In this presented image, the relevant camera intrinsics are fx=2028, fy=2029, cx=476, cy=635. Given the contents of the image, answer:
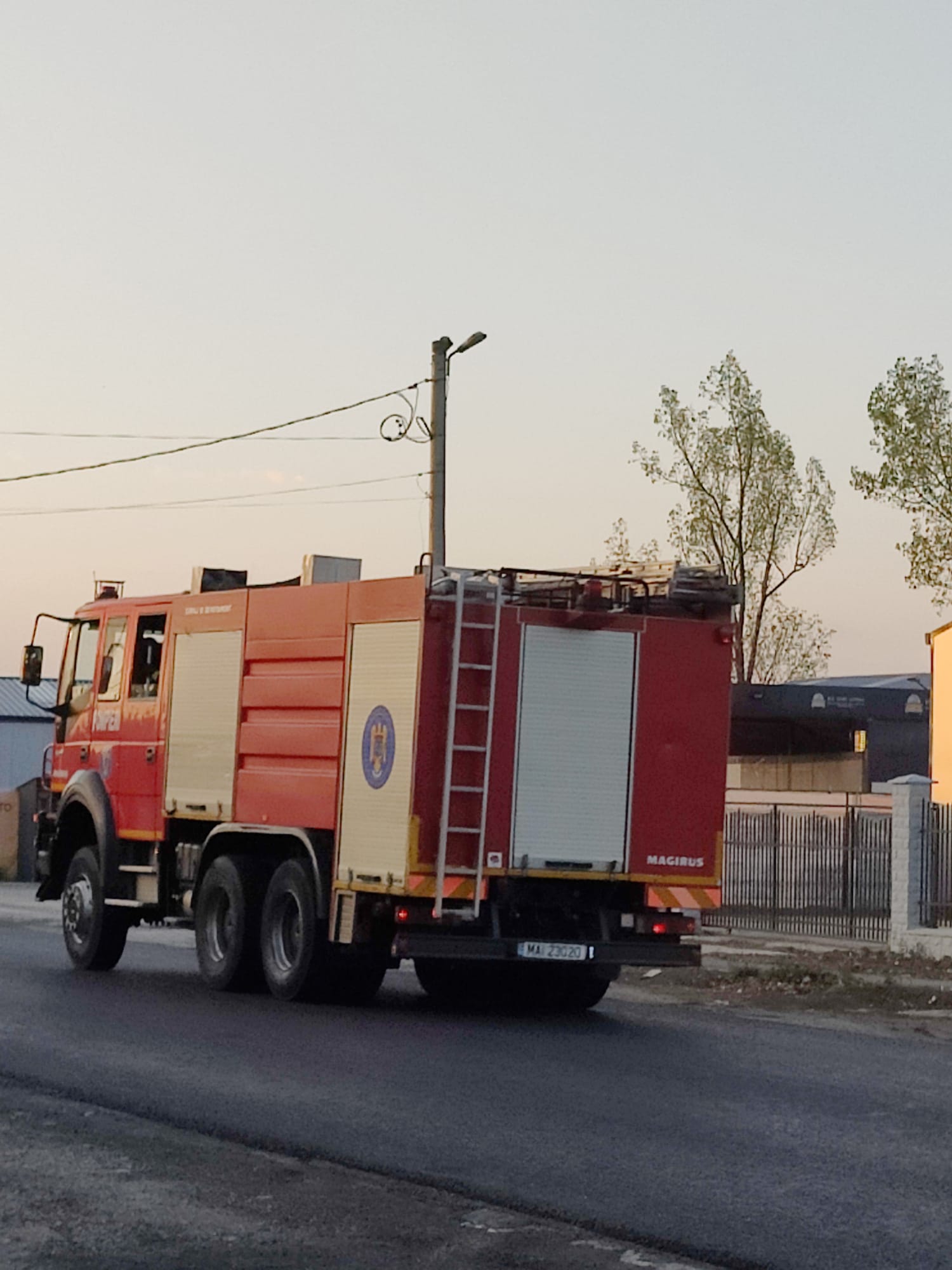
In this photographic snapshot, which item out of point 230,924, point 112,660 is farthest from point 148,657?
point 230,924

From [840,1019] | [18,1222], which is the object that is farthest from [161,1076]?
[840,1019]

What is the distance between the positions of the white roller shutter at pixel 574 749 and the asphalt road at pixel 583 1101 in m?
1.33

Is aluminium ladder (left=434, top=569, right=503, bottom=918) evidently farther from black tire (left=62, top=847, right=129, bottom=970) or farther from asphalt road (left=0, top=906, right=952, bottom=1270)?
black tire (left=62, top=847, right=129, bottom=970)

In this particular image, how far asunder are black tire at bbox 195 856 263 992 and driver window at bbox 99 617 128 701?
2446mm

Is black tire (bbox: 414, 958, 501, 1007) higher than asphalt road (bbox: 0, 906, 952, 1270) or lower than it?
higher

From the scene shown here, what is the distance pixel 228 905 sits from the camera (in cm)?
1680

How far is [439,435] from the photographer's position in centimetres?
2842

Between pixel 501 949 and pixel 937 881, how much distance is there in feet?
30.0

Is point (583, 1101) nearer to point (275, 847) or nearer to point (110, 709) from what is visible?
point (275, 847)

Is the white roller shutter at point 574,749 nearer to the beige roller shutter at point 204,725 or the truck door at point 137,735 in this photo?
the beige roller shutter at point 204,725

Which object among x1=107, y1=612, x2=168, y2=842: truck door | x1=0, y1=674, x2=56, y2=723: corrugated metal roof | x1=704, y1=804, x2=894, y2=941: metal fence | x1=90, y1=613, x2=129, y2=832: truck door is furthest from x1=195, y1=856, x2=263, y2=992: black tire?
x1=0, y1=674, x2=56, y2=723: corrugated metal roof

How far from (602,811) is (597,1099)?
15.4 ft

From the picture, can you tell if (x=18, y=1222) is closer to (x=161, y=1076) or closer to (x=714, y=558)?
(x=161, y=1076)

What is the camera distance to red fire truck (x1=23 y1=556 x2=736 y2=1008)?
14.9 m
